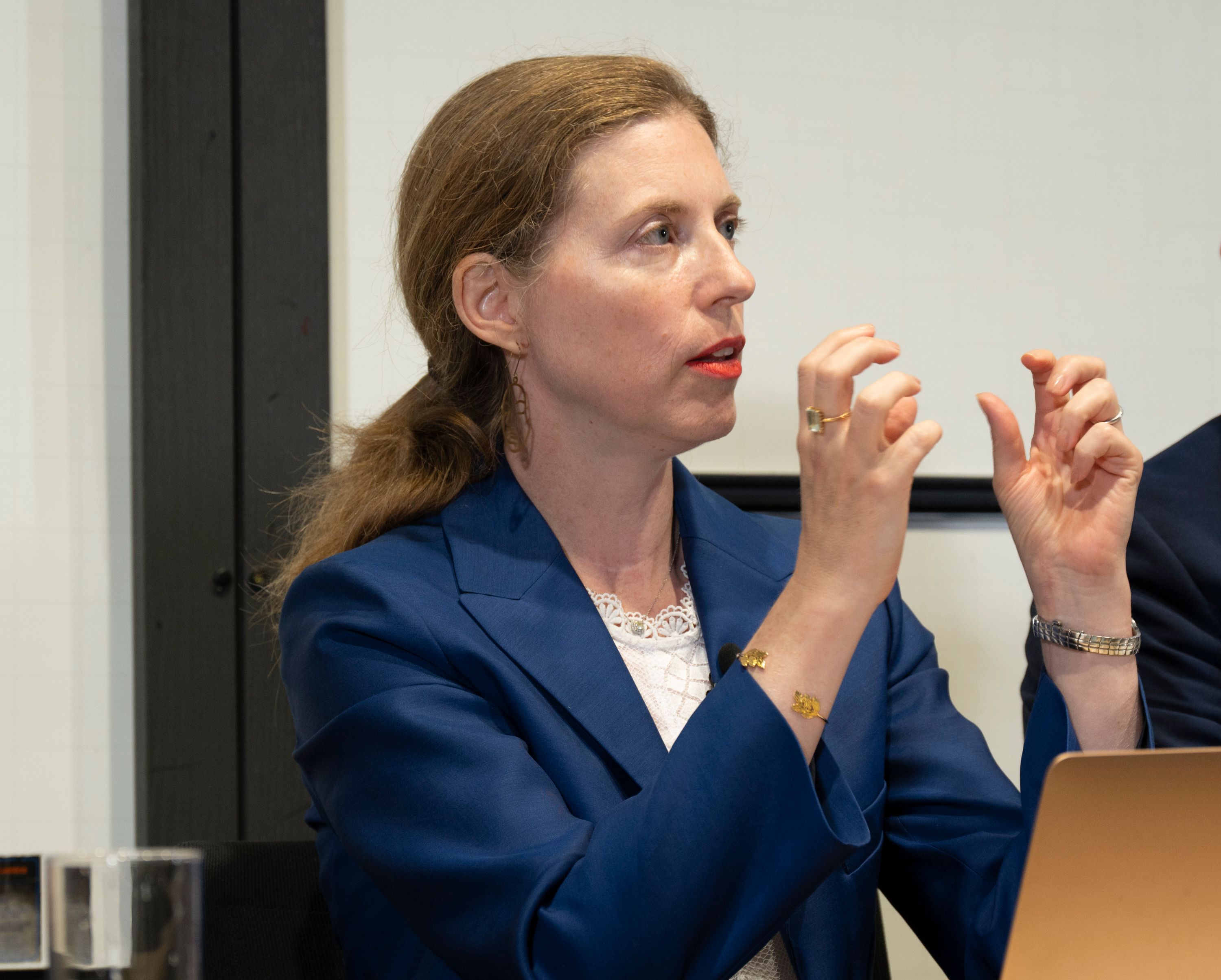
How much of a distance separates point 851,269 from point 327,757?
1.23 metres

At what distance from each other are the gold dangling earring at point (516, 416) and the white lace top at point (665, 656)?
0.58ft

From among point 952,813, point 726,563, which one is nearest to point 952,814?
point 952,813

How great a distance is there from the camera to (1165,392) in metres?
2.06

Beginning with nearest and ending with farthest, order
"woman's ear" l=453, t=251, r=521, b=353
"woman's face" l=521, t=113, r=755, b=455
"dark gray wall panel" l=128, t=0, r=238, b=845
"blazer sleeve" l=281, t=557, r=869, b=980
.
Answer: "blazer sleeve" l=281, t=557, r=869, b=980, "woman's face" l=521, t=113, r=755, b=455, "woman's ear" l=453, t=251, r=521, b=353, "dark gray wall panel" l=128, t=0, r=238, b=845

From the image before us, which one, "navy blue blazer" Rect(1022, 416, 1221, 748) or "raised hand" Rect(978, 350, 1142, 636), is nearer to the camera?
"raised hand" Rect(978, 350, 1142, 636)

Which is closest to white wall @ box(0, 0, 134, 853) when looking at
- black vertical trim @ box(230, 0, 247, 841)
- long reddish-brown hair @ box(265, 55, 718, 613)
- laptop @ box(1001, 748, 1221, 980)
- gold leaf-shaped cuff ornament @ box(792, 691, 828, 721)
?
black vertical trim @ box(230, 0, 247, 841)

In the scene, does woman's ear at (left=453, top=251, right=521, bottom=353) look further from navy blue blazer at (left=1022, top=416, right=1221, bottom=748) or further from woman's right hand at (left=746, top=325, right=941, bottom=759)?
navy blue blazer at (left=1022, top=416, right=1221, bottom=748)

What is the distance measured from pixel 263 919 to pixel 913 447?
2.27ft

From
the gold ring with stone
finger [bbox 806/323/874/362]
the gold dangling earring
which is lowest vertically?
the gold dangling earring

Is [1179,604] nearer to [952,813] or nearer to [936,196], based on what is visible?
[952,813]

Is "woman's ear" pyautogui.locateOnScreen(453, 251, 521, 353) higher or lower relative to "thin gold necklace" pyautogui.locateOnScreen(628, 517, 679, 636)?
higher

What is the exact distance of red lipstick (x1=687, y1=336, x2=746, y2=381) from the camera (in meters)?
1.16

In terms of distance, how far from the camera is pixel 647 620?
1.24 m

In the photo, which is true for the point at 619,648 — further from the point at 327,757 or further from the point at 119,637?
the point at 119,637
